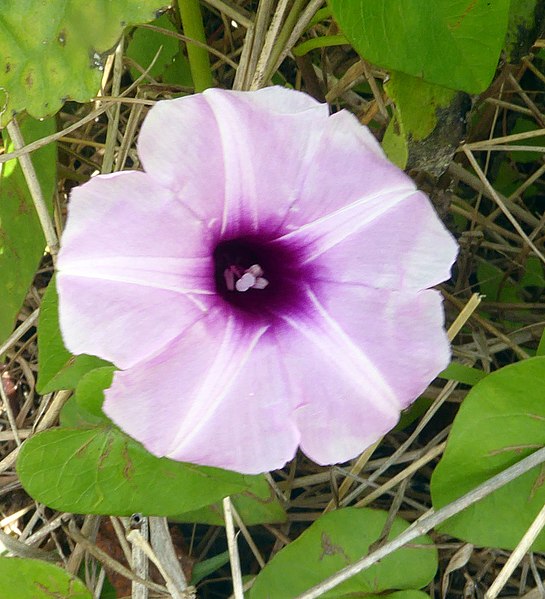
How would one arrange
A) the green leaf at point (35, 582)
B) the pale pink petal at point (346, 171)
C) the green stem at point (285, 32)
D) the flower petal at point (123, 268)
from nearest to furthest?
the flower petal at point (123, 268) < the pale pink petal at point (346, 171) < the green leaf at point (35, 582) < the green stem at point (285, 32)

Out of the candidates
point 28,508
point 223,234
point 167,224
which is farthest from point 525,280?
point 28,508

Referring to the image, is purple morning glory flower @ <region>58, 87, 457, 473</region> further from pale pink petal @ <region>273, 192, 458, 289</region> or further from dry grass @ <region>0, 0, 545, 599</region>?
dry grass @ <region>0, 0, 545, 599</region>

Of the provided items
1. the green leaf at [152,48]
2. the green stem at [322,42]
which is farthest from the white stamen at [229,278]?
the green leaf at [152,48]

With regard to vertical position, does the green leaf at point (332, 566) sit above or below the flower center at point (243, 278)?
below

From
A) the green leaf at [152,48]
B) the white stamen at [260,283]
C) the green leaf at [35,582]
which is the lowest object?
the green leaf at [35,582]

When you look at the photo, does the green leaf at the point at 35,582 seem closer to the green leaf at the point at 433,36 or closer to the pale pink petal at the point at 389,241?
the pale pink petal at the point at 389,241

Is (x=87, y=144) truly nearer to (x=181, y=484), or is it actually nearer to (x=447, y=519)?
(x=181, y=484)

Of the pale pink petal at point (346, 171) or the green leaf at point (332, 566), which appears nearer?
the pale pink petal at point (346, 171)
